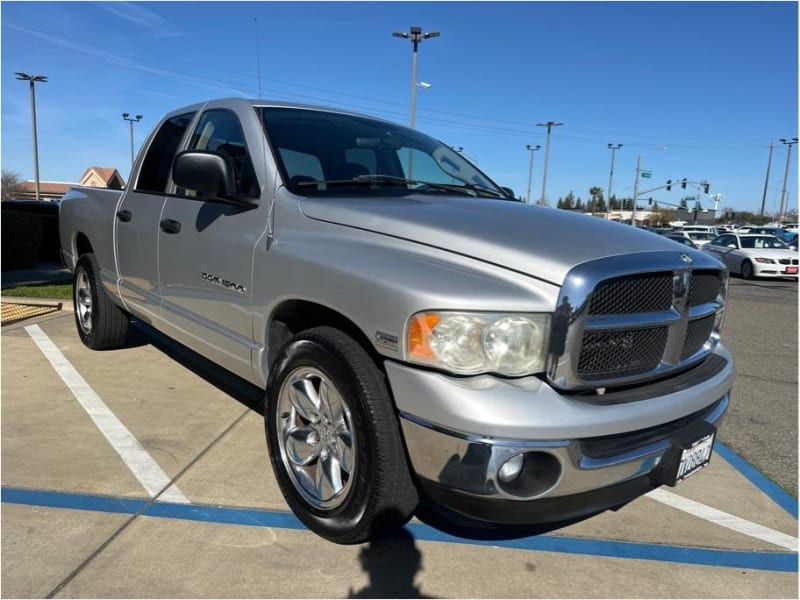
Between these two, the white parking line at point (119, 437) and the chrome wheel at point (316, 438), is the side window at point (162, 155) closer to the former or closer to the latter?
the white parking line at point (119, 437)

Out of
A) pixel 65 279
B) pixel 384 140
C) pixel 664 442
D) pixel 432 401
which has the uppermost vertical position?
pixel 384 140

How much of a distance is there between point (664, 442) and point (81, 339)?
5.26 m

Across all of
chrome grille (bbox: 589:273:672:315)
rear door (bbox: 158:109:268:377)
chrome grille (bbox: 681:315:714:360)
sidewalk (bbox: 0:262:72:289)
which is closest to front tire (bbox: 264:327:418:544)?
rear door (bbox: 158:109:268:377)

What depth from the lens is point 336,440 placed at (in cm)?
258

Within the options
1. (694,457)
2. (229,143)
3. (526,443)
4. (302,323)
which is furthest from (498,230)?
(229,143)

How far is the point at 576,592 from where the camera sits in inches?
95.0

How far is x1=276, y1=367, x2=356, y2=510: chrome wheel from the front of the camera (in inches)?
99.0

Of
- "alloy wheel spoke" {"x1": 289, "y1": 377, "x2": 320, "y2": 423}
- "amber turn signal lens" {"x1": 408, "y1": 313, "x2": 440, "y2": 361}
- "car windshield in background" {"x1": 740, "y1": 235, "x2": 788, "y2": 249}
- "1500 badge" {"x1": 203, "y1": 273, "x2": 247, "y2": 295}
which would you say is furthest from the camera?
"car windshield in background" {"x1": 740, "y1": 235, "x2": 788, "y2": 249}

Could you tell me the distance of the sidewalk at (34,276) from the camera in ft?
31.5

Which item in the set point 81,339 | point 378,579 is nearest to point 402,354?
point 378,579

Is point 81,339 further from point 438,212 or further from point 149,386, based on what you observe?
point 438,212

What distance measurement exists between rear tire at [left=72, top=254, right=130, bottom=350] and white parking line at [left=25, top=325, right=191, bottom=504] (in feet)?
1.04

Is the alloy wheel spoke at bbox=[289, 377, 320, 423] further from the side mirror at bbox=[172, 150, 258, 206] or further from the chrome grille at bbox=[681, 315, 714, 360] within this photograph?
the chrome grille at bbox=[681, 315, 714, 360]

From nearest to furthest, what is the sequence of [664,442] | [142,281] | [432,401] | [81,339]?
[432,401] < [664,442] < [142,281] < [81,339]
